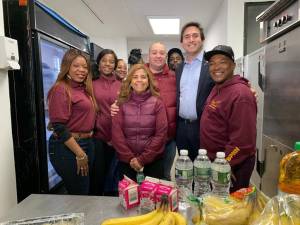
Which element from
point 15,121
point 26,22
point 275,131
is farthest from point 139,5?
point 275,131

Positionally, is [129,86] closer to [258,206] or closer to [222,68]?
[222,68]

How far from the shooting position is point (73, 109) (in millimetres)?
1839

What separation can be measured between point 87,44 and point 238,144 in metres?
2.10

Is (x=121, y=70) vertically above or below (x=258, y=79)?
above

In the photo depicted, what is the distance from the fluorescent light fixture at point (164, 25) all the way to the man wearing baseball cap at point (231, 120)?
12.8 feet

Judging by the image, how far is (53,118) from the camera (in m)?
1.77

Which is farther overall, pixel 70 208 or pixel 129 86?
pixel 129 86

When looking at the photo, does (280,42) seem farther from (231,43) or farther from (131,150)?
(231,43)

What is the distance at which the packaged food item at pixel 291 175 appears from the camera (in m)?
0.83

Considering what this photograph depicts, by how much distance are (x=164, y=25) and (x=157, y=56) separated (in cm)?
421

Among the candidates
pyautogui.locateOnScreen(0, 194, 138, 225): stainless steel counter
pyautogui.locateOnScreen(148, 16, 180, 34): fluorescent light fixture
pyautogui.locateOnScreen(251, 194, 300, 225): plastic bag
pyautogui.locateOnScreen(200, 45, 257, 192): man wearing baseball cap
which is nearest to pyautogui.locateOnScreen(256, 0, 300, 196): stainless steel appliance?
pyautogui.locateOnScreen(200, 45, 257, 192): man wearing baseball cap

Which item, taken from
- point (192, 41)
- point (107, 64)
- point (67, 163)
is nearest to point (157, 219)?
point (67, 163)

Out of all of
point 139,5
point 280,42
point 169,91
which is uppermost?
point 139,5

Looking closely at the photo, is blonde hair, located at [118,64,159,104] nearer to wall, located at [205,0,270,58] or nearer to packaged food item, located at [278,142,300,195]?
packaged food item, located at [278,142,300,195]
